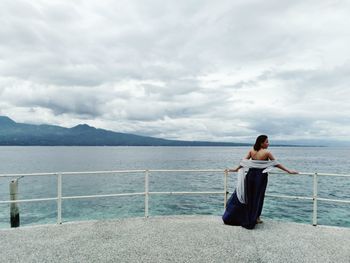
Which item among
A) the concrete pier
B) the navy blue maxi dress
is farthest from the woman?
the concrete pier

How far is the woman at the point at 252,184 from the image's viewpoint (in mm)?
5305

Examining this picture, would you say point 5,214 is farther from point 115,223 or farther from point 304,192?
point 304,192

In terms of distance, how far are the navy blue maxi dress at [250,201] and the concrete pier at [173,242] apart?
0.22 meters

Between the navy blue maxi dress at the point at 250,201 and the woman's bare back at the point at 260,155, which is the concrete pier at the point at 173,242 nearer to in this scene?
the navy blue maxi dress at the point at 250,201

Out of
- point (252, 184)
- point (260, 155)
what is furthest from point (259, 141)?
point (252, 184)

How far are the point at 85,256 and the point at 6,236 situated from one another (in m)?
1.77

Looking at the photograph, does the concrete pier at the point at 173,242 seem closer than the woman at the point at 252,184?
Yes

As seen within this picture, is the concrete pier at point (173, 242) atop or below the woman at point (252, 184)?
below

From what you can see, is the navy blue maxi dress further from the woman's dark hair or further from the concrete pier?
the woman's dark hair

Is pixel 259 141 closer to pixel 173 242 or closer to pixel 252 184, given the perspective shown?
pixel 252 184

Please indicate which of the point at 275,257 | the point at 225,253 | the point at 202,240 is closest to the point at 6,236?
the point at 202,240

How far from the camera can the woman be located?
5.30 m

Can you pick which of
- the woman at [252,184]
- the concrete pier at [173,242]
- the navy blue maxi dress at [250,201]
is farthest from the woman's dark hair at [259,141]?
Result: the concrete pier at [173,242]

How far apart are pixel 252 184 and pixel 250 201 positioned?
0.31 metres
